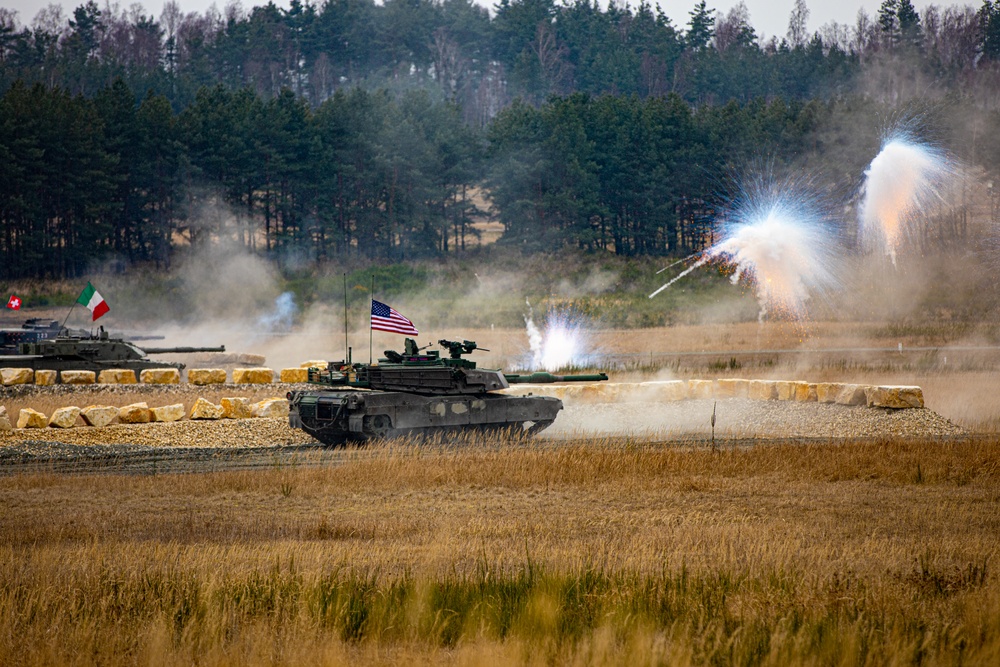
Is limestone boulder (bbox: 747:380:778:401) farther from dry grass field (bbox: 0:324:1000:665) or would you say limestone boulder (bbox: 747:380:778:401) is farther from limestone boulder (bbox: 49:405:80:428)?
limestone boulder (bbox: 49:405:80:428)

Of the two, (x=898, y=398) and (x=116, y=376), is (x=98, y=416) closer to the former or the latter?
(x=116, y=376)

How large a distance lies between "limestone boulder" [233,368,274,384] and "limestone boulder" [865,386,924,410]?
2013 centimetres

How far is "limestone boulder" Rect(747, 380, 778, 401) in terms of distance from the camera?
3148 centimetres

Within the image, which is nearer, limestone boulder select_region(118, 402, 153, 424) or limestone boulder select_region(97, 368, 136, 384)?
limestone boulder select_region(118, 402, 153, 424)

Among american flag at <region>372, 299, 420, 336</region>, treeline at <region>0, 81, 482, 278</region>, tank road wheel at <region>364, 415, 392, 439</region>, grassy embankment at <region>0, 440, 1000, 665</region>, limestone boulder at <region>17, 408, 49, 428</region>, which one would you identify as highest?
treeline at <region>0, 81, 482, 278</region>

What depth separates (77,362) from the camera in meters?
39.0

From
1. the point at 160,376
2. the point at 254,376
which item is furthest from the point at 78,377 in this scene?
the point at 254,376

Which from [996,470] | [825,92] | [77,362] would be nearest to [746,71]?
[825,92]

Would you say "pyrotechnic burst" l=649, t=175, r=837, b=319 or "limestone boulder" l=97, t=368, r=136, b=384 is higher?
"pyrotechnic burst" l=649, t=175, r=837, b=319

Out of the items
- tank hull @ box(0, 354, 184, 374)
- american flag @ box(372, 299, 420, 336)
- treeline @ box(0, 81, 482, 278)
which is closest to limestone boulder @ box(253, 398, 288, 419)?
american flag @ box(372, 299, 420, 336)

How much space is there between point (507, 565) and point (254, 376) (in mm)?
26451

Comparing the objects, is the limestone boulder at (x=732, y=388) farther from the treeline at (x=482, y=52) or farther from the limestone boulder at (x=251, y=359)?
the treeline at (x=482, y=52)

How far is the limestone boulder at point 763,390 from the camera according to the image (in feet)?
103

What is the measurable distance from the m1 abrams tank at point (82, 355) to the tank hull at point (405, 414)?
1428 centimetres
